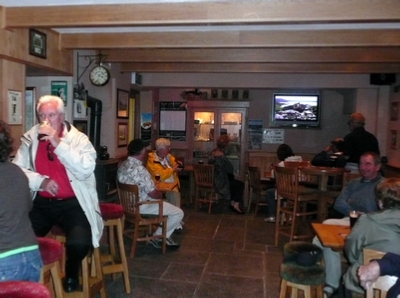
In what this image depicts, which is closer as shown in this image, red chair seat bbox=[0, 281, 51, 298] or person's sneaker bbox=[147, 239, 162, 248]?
red chair seat bbox=[0, 281, 51, 298]

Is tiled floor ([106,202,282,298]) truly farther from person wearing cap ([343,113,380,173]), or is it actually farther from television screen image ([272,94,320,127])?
television screen image ([272,94,320,127])

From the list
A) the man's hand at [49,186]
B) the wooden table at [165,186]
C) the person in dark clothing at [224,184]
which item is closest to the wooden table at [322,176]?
the wooden table at [165,186]

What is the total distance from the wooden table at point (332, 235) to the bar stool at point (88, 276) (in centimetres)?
163

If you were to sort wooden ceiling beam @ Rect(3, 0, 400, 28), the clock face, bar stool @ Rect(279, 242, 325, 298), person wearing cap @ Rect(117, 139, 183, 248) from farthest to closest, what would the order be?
the clock face < person wearing cap @ Rect(117, 139, 183, 248) < wooden ceiling beam @ Rect(3, 0, 400, 28) < bar stool @ Rect(279, 242, 325, 298)

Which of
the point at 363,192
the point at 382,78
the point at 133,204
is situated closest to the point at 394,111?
the point at 382,78

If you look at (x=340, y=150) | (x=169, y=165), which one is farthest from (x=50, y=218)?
(x=340, y=150)

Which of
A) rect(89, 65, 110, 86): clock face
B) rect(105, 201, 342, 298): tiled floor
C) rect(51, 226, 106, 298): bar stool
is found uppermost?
rect(89, 65, 110, 86): clock face

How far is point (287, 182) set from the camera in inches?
197

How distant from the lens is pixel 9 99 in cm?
393

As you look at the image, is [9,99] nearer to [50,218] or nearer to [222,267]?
[50,218]

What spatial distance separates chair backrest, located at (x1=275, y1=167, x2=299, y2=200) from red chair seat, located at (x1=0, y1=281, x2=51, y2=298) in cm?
365

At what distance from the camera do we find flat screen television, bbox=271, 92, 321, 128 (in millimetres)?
8984

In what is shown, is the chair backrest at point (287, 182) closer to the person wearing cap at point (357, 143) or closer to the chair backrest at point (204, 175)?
the person wearing cap at point (357, 143)

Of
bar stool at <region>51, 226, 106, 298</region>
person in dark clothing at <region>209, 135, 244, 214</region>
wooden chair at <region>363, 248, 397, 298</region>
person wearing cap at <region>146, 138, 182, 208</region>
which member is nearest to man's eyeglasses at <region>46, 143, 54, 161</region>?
bar stool at <region>51, 226, 106, 298</region>
